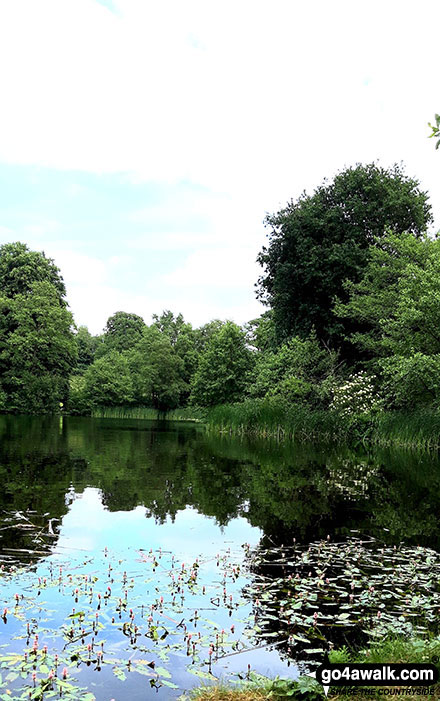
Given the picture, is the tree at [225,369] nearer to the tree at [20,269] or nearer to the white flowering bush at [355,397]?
the tree at [20,269]

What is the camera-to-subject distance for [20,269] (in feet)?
157

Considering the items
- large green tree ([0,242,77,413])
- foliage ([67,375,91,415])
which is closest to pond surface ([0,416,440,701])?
large green tree ([0,242,77,413])

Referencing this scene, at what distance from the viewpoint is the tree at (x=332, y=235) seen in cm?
3038

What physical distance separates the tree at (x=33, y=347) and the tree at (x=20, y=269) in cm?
80

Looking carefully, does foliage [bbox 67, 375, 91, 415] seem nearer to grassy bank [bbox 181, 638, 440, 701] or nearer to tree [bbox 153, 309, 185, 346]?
tree [bbox 153, 309, 185, 346]

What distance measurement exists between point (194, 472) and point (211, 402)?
35.7m

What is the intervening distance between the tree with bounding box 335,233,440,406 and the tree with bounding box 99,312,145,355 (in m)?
54.2

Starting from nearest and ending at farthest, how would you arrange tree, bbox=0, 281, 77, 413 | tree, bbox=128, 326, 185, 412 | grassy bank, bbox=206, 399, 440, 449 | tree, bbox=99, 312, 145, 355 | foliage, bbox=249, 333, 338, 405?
grassy bank, bbox=206, 399, 440, 449, foliage, bbox=249, 333, 338, 405, tree, bbox=0, 281, 77, 413, tree, bbox=128, 326, 185, 412, tree, bbox=99, 312, 145, 355

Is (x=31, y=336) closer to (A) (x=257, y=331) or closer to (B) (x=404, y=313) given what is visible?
(A) (x=257, y=331)

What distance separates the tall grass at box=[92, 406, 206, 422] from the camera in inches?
2280

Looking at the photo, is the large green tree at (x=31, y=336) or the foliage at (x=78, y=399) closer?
the large green tree at (x=31, y=336)

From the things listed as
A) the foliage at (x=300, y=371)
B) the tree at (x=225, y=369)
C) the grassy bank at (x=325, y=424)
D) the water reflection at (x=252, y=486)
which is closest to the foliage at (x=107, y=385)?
the tree at (x=225, y=369)

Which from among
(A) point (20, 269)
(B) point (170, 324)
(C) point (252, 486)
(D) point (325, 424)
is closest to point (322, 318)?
(D) point (325, 424)

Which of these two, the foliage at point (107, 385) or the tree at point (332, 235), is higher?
the tree at point (332, 235)
